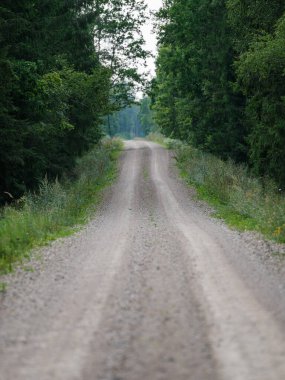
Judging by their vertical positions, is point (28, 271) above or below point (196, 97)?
below

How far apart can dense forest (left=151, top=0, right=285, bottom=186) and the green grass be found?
902mm

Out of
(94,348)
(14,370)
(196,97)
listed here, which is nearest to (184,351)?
(94,348)

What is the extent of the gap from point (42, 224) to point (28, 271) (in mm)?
4568

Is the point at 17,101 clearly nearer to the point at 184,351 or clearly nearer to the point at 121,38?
the point at 184,351

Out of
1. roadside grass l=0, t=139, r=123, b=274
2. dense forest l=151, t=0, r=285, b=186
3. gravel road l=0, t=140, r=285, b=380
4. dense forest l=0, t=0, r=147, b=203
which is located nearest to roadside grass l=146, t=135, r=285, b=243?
dense forest l=151, t=0, r=285, b=186

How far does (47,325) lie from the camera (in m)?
6.23

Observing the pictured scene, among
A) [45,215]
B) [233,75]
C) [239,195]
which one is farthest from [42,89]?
[233,75]

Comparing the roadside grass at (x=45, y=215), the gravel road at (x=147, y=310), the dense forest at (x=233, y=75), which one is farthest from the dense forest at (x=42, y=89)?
the dense forest at (x=233, y=75)

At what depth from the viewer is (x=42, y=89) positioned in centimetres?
1672

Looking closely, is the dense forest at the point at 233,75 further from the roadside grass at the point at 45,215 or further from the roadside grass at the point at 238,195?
the roadside grass at the point at 45,215

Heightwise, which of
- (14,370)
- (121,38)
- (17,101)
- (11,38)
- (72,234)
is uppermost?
(121,38)

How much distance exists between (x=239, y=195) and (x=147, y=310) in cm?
1249

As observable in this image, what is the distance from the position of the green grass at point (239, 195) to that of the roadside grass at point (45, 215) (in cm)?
567

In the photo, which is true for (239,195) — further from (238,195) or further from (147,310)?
(147,310)
